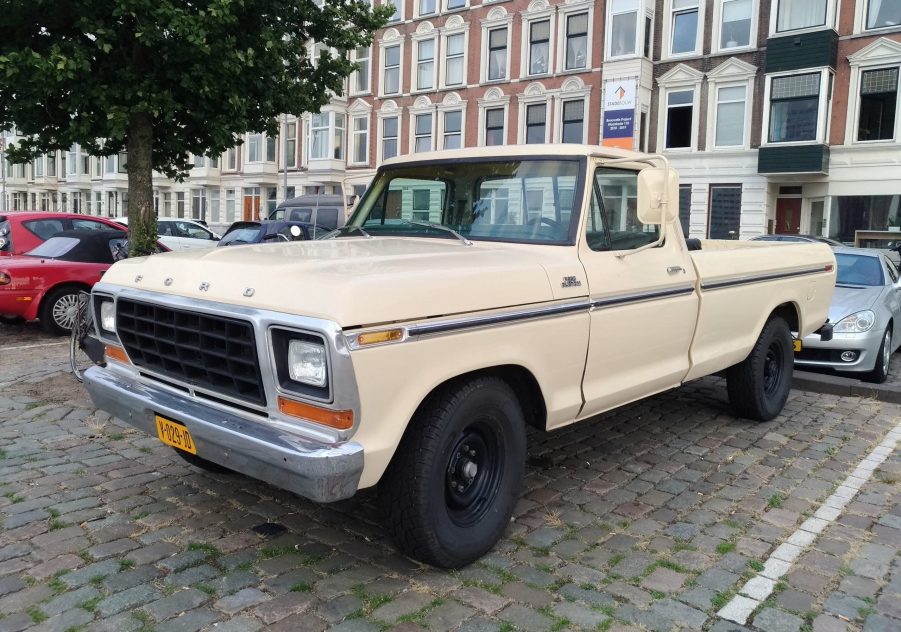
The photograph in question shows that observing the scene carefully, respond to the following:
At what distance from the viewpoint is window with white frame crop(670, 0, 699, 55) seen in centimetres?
2758

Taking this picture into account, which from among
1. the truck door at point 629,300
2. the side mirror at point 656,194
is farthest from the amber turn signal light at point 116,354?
the side mirror at point 656,194

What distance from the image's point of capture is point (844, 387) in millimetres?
7406

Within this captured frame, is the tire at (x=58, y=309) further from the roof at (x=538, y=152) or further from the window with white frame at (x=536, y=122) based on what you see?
the window with white frame at (x=536, y=122)

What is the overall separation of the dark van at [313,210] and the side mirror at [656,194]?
41.1 feet

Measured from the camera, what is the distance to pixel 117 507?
4191 mm

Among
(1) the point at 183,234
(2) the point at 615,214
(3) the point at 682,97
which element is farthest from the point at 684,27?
(2) the point at 615,214

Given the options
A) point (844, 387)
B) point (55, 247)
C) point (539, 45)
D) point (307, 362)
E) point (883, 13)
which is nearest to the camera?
point (307, 362)

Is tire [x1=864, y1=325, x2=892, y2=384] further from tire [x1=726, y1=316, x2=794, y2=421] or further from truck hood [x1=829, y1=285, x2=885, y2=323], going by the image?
tire [x1=726, y1=316, x2=794, y2=421]

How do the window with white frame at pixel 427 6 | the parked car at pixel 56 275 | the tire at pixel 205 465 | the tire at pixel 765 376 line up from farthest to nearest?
1. the window with white frame at pixel 427 6
2. the parked car at pixel 56 275
3. the tire at pixel 765 376
4. the tire at pixel 205 465

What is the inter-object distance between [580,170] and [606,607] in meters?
2.37

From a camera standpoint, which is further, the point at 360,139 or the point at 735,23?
the point at 360,139

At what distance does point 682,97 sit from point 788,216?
587cm

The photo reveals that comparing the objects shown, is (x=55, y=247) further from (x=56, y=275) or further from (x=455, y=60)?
(x=455, y=60)

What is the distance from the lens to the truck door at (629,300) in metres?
4.19
